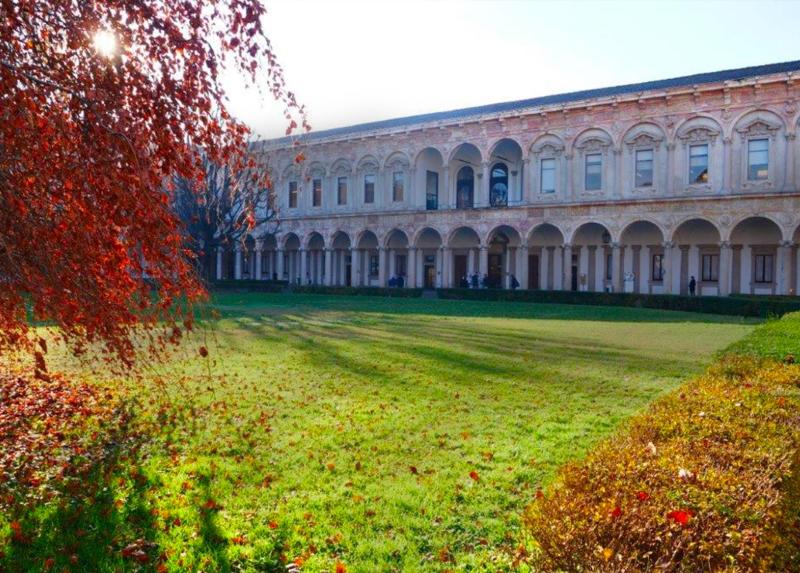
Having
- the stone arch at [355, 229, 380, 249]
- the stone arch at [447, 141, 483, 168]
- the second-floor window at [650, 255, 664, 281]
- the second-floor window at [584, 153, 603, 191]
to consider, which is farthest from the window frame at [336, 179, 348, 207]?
the second-floor window at [650, 255, 664, 281]

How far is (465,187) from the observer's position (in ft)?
156

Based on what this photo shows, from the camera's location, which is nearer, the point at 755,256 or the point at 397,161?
the point at 755,256

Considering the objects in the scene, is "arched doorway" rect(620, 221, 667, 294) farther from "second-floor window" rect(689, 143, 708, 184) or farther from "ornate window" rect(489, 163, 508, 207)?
"ornate window" rect(489, 163, 508, 207)

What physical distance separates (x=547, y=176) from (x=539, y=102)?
5170 millimetres

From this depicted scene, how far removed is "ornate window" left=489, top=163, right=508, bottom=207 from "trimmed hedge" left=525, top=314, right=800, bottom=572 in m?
41.1

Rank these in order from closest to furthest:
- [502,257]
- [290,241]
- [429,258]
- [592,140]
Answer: [592,140], [502,257], [429,258], [290,241]

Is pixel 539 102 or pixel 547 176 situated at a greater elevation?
pixel 539 102

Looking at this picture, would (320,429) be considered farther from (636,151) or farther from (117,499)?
(636,151)

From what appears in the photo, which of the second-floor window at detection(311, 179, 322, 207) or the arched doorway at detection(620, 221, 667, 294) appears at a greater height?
the second-floor window at detection(311, 179, 322, 207)

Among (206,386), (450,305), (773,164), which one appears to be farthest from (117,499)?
(773,164)

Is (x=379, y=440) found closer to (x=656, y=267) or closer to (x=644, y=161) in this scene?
(x=644, y=161)

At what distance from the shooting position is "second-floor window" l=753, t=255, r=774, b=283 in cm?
3512

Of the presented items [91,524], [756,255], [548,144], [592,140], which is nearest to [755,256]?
[756,255]

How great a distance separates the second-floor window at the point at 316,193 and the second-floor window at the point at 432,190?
9.52 m
